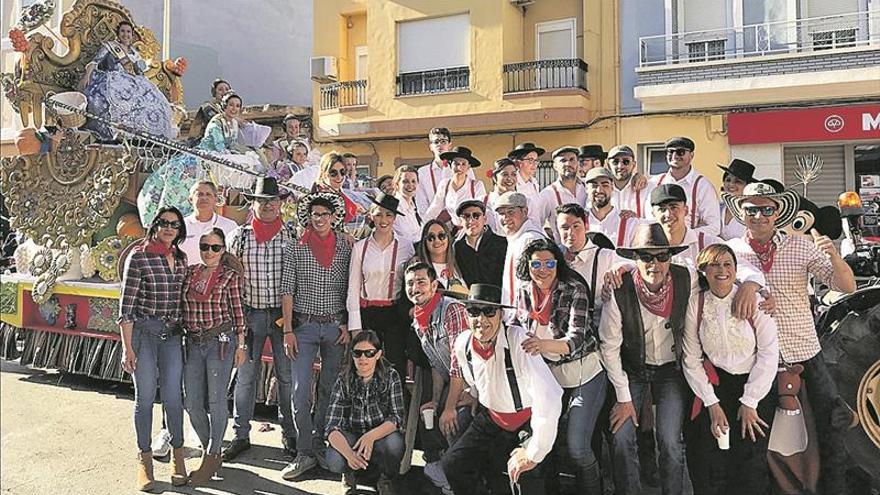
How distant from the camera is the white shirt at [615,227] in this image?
13.7 feet

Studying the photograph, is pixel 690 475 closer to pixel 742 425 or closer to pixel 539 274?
pixel 742 425

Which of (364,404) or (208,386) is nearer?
(364,404)

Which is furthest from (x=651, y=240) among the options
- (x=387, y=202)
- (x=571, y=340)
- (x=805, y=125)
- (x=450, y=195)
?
(x=805, y=125)

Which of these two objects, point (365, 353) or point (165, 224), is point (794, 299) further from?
point (165, 224)

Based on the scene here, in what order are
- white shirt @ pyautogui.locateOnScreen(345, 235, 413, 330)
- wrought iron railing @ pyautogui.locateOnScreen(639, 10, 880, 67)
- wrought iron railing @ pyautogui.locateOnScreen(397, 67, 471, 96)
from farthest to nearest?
wrought iron railing @ pyautogui.locateOnScreen(397, 67, 471, 96) → wrought iron railing @ pyautogui.locateOnScreen(639, 10, 880, 67) → white shirt @ pyautogui.locateOnScreen(345, 235, 413, 330)

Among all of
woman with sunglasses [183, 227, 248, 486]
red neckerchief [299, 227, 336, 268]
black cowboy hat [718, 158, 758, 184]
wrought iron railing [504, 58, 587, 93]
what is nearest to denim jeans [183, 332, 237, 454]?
woman with sunglasses [183, 227, 248, 486]

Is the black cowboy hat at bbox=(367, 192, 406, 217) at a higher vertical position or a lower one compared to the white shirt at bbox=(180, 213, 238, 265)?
higher

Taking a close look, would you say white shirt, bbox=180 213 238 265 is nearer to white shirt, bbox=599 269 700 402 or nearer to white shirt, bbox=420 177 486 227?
white shirt, bbox=420 177 486 227

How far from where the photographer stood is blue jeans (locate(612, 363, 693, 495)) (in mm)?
3369

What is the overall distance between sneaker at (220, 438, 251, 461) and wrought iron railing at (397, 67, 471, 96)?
431 inches

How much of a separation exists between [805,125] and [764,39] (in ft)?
5.58

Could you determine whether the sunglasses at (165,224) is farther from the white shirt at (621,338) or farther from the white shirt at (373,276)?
the white shirt at (621,338)

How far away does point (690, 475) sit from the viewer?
134 inches

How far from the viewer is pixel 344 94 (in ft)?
51.0
